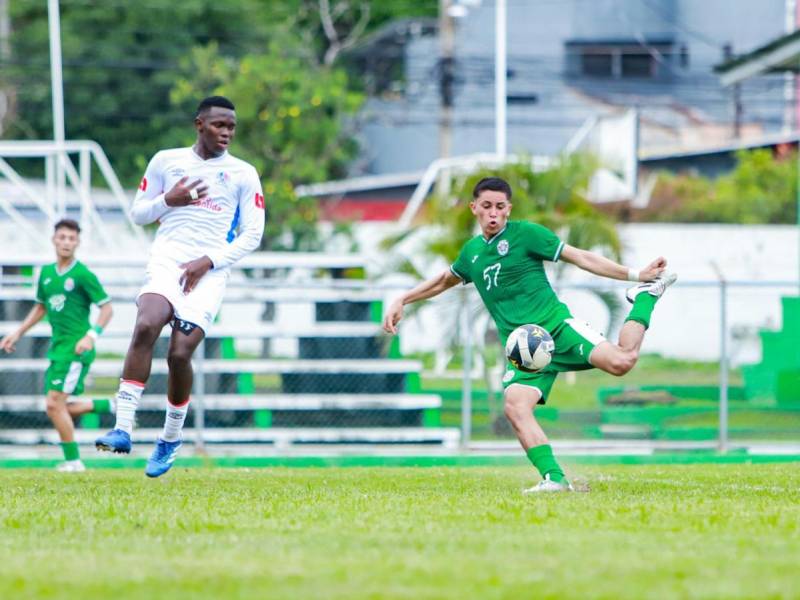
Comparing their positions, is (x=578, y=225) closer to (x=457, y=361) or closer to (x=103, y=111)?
(x=457, y=361)

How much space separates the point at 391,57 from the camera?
176 ft

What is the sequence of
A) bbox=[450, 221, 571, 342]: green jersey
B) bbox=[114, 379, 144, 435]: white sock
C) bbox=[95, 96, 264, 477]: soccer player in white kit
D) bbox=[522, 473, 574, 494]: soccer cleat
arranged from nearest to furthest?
bbox=[522, 473, 574, 494]: soccer cleat, bbox=[114, 379, 144, 435]: white sock, bbox=[450, 221, 571, 342]: green jersey, bbox=[95, 96, 264, 477]: soccer player in white kit

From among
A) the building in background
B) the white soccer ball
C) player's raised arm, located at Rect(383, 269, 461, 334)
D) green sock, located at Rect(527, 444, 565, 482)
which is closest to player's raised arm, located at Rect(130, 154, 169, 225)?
player's raised arm, located at Rect(383, 269, 461, 334)

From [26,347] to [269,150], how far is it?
18567 millimetres

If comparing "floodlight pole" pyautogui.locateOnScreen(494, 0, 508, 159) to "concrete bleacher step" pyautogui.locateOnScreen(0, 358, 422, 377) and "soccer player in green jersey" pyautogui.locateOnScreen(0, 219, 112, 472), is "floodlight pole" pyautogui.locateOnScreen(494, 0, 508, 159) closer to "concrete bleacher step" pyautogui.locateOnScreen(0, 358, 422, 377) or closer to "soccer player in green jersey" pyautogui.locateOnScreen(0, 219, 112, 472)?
"concrete bleacher step" pyautogui.locateOnScreen(0, 358, 422, 377)

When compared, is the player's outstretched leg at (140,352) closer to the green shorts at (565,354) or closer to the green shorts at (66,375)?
the green shorts at (565,354)

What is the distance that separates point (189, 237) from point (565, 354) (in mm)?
2581

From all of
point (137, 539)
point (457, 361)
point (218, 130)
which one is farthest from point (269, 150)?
point (137, 539)

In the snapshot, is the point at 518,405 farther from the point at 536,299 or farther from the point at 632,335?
the point at 632,335

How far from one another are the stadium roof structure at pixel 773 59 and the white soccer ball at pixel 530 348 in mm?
16116

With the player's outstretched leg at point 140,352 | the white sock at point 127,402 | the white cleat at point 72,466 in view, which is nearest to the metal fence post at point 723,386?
the white cleat at point 72,466

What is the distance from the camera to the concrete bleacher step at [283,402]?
18.4 m

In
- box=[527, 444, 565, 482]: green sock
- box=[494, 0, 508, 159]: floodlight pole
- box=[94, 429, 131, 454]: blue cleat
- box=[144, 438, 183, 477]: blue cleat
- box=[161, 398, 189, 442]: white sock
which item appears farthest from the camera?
box=[494, 0, 508, 159]: floodlight pole

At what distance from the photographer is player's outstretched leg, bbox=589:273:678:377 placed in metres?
9.32
